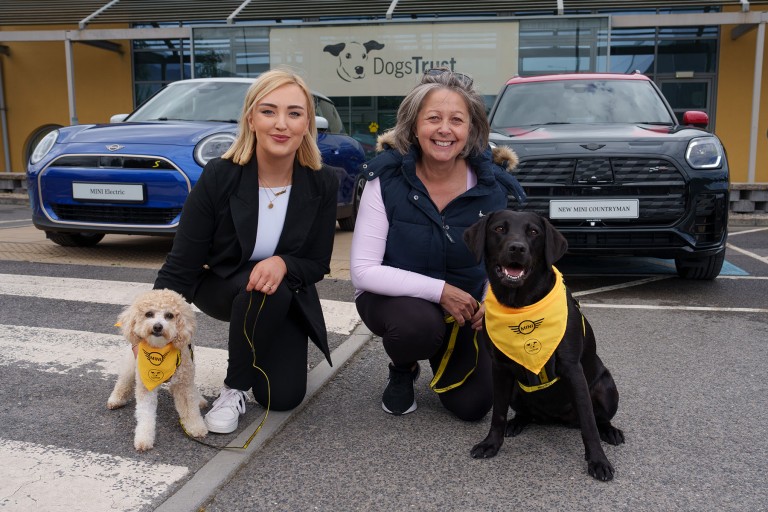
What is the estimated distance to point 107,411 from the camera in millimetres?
3129

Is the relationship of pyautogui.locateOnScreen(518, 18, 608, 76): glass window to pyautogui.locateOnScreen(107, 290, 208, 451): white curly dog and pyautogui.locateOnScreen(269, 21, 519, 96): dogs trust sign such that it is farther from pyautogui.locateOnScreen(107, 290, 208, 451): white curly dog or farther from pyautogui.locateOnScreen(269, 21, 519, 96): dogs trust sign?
pyautogui.locateOnScreen(107, 290, 208, 451): white curly dog

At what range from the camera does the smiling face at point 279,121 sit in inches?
120

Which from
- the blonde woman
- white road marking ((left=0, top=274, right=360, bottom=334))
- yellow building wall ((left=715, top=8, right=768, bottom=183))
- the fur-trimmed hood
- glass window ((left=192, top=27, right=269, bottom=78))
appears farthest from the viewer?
yellow building wall ((left=715, top=8, right=768, bottom=183))

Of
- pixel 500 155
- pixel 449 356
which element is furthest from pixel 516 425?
pixel 500 155

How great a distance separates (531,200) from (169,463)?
11.5 feet

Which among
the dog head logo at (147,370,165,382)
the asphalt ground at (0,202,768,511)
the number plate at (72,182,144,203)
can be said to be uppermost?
the number plate at (72,182,144,203)

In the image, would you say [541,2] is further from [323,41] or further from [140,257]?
[140,257]

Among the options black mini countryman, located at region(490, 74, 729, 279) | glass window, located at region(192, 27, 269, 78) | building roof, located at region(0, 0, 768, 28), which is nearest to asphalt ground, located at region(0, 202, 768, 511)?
black mini countryman, located at region(490, 74, 729, 279)

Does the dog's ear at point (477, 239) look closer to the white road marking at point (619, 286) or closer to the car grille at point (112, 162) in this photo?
the white road marking at point (619, 286)

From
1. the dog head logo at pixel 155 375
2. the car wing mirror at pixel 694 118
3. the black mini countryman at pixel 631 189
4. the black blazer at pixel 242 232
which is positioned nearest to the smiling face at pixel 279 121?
the black blazer at pixel 242 232

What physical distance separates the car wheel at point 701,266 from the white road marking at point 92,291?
285 centimetres

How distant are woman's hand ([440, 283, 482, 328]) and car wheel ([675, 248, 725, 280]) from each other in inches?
129

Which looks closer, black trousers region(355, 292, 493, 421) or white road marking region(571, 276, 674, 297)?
black trousers region(355, 292, 493, 421)

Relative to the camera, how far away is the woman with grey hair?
307 centimetres
